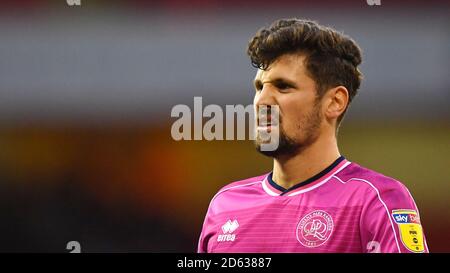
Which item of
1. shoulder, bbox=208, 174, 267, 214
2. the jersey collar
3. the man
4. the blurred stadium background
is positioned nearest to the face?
the man

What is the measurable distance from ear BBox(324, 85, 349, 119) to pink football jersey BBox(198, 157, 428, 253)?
214 millimetres

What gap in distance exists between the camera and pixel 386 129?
186 inches

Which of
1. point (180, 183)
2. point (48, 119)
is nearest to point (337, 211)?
point (180, 183)

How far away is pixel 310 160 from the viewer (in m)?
2.83

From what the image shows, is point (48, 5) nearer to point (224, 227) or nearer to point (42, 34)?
point (42, 34)

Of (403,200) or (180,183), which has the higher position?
(403,200)

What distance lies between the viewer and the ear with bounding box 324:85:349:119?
2.86 meters

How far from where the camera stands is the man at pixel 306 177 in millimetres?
2523

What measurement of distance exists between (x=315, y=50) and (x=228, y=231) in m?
0.93

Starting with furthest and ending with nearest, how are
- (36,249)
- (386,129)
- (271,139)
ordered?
(36,249), (386,129), (271,139)

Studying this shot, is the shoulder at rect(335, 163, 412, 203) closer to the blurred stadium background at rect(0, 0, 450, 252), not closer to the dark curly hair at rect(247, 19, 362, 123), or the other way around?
the dark curly hair at rect(247, 19, 362, 123)

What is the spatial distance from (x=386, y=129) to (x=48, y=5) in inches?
117

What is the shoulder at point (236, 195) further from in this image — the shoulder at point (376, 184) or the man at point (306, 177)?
the shoulder at point (376, 184)

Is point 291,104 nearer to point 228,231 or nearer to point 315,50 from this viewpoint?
point 315,50
